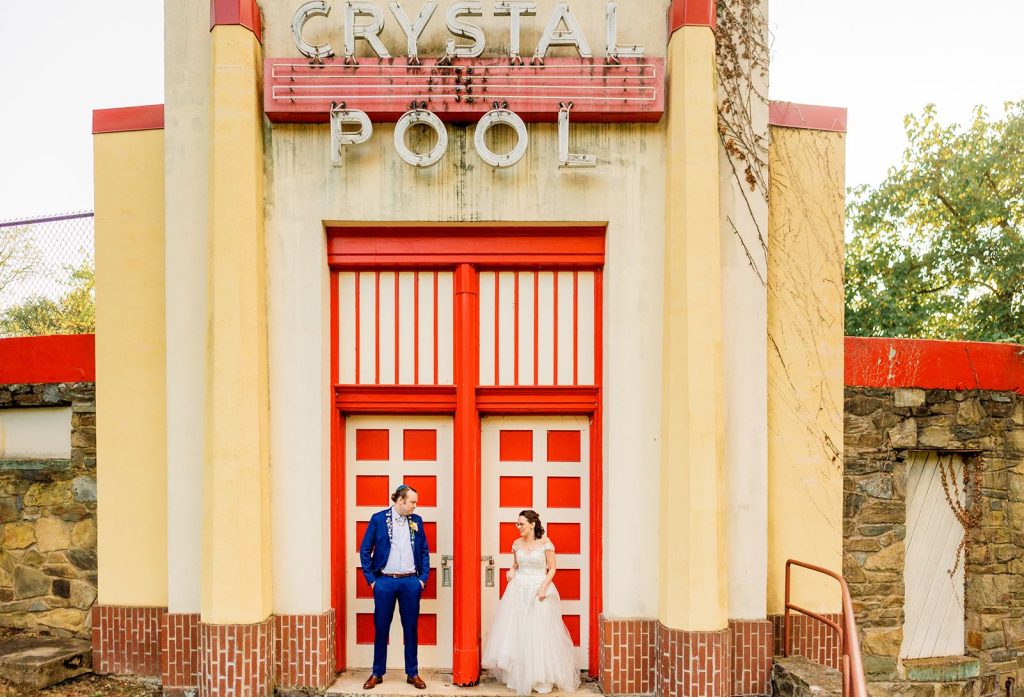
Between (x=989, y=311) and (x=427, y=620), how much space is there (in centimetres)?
1270

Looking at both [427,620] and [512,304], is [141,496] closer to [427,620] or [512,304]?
[427,620]

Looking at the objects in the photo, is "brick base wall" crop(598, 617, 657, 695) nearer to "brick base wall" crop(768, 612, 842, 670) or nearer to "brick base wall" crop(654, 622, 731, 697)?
"brick base wall" crop(654, 622, 731, 697)

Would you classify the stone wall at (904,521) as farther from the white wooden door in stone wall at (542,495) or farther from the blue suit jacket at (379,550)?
the blue suit jacket at (379,550)

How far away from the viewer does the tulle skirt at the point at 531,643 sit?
19.5 feet

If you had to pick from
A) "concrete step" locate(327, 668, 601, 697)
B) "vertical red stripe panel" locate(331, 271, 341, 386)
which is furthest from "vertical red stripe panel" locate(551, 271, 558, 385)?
"concrete step" locate(327, 668, 601, 697)

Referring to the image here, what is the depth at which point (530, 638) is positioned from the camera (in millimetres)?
5961

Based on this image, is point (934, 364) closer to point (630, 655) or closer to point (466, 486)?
point (630, 655)

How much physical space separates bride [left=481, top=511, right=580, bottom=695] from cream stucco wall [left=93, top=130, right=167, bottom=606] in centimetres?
325

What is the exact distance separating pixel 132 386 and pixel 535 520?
4057mm

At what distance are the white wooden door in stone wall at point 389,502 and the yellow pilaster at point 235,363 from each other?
0.88m

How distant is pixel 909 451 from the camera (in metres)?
7.32

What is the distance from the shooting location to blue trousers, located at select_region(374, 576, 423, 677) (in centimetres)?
605

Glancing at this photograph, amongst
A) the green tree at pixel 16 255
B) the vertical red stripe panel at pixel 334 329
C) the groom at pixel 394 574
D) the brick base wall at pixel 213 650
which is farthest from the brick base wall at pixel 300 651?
the green tree at pixel 16 255

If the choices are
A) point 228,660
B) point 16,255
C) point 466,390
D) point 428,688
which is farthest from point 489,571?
point 16,255
